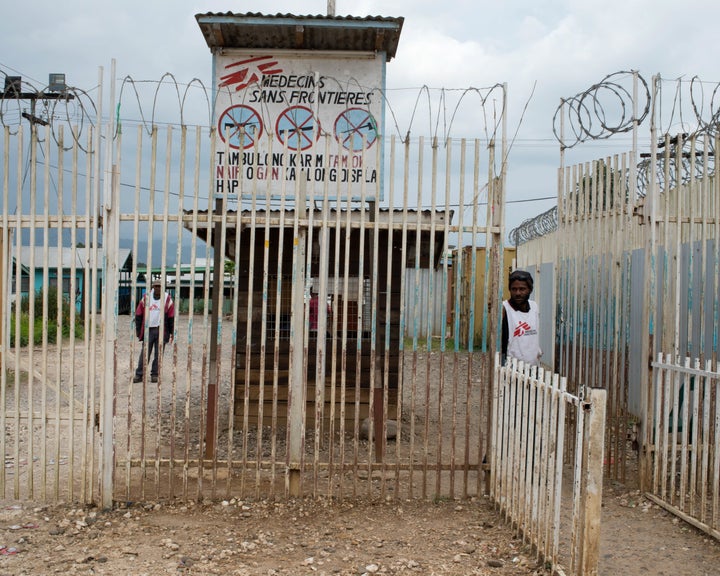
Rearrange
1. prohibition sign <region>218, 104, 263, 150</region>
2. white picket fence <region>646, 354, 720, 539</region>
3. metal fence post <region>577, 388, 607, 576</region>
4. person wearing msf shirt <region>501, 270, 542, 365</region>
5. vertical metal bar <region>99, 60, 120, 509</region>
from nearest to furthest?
metal fence post <region>577, 388, 607, 576</region> < white picket fence <region>646, 354, 720, 539</region> < vertical metal bar <region>99, 60, 120, 509</region> < person wearing msf shirt <region>501, 270, 542, 365</region> < prohibition sign <region>218, 104, 263, 150</region>

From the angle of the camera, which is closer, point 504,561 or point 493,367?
point 504,561

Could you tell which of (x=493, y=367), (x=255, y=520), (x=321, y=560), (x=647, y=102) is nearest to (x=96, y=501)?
(x=255, y=520)

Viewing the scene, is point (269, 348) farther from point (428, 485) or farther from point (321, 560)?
point (321, 560)

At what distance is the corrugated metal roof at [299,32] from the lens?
6.02 metres

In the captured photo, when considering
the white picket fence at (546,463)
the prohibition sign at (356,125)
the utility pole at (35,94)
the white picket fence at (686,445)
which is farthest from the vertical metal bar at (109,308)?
the white picket fence at (686,445)

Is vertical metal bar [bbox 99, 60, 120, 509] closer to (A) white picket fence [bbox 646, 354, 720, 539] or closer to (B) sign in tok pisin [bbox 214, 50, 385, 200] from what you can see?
(B) sign in tok pisin [bbox 214, 50, 385, 200]

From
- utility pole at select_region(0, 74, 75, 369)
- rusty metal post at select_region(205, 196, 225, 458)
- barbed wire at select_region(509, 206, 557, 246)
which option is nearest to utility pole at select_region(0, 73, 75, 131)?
utility pole at select_region(0, 74, 75, 369)

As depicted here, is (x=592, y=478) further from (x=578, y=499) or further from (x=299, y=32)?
(x=299, y=32)

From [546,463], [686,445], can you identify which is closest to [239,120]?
[546,463]

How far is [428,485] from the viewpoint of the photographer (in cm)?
575

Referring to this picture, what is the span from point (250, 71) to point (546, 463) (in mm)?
4408

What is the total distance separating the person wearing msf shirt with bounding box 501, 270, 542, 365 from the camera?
5.58 metres

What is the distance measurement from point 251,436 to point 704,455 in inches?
182

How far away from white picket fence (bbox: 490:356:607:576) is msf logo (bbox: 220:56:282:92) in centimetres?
339
